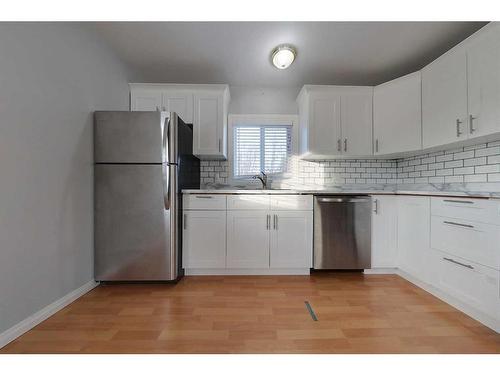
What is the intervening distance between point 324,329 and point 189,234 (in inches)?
61.0

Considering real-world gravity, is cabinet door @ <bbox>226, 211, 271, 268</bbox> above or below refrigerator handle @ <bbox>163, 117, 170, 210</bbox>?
below

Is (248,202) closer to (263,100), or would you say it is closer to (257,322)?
(257,322)

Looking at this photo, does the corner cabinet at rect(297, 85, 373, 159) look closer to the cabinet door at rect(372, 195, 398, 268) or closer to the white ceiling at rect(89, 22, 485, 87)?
the white ceiling at rect(89, 22, 485, 87)

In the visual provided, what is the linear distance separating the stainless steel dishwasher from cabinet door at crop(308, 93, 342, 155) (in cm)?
66

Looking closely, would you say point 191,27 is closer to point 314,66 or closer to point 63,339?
point 314,66

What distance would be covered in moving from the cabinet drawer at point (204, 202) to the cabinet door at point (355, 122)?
1572 mm

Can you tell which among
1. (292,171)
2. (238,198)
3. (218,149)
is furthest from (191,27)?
(292,171)

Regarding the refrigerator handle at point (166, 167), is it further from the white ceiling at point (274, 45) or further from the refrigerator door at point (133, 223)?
the white ceiling at point (274, 45)

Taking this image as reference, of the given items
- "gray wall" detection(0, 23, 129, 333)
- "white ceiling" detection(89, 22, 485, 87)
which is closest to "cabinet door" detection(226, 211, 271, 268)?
"gray wall" detection(0, 23, 129, 333)

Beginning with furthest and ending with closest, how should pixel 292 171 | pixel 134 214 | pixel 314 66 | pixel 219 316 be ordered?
pixel 292 171 < pixel 314 66 < pixel 134 214 < pixel 219 316

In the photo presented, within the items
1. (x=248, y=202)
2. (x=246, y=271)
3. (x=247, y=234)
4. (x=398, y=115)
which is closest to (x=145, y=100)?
(x=248, y=202)

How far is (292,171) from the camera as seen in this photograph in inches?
134

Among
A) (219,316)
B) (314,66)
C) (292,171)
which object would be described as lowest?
(219,316)

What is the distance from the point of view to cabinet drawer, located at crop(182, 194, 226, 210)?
2.63 meters
